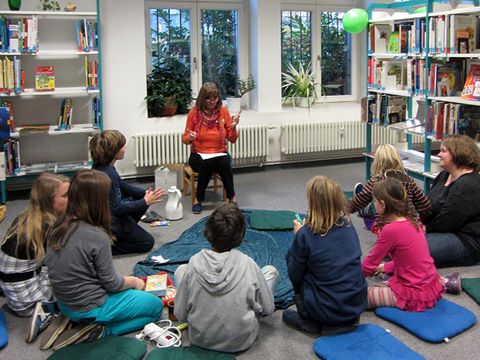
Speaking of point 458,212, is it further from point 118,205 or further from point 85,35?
point 85,35

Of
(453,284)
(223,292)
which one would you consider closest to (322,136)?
(453,284)

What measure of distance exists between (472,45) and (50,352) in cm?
358

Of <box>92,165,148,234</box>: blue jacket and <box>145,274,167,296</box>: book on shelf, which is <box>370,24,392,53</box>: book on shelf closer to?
<box>92,165,148,234</box>: blue jacket

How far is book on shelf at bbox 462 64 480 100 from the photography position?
4102mm

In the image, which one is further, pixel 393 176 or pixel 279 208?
pixel 279 208

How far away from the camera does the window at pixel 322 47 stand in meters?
7.09

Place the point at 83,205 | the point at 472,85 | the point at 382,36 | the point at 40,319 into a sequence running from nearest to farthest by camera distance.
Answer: the point at 83,205 → the point at 40,319 → the point at 472,85 → the point at 382,36

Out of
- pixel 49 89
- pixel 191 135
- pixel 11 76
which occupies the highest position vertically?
pixel 11 76

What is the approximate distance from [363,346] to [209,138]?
116 inches

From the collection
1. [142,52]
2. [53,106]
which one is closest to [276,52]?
[142,52]

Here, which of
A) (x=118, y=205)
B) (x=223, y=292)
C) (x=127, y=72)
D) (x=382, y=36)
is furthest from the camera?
(x=127, y=72)

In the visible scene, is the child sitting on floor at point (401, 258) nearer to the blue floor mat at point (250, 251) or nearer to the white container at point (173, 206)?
the blue floor mat at point (250, 251)

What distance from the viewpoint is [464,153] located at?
3484 millimetres

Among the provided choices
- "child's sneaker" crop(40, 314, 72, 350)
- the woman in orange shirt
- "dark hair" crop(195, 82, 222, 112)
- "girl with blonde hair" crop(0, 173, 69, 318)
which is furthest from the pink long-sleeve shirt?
"dark hair" crop(195, 82, 222, 112)
